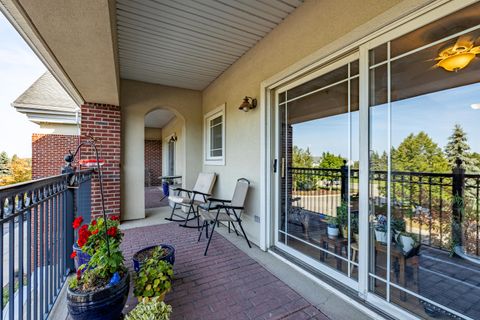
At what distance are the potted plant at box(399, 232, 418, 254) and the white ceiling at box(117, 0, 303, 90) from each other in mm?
2518

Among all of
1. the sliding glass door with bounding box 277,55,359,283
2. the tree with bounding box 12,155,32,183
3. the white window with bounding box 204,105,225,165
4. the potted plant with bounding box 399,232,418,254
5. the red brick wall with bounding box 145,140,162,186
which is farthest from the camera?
the red brick wall with bounding box 145,140,162,186

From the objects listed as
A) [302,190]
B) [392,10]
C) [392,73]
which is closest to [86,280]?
[302,190]

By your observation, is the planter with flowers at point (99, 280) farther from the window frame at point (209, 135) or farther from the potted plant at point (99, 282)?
the window frame at point (209, 135)

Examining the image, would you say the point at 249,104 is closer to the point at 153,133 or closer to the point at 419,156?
the point at 419,156

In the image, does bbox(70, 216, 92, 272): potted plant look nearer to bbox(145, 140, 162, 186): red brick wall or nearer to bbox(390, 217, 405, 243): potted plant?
bbox(390, 217, 405, 243): potted plant

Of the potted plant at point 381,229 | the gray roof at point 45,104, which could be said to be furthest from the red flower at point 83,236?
the gray roof at point 45,104

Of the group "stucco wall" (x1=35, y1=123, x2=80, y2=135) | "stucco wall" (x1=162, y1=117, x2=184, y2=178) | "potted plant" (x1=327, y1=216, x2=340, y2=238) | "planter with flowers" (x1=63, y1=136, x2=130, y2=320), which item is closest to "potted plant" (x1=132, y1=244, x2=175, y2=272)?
"planter with flowers" (x1=63, y1=136, x2=130, y2=320)

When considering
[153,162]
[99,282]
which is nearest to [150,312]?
[99,282]

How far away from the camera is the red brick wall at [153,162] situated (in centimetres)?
1099

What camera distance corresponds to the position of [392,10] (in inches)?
61.4

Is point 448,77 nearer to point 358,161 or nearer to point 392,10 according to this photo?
point 392,10

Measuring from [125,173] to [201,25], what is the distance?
316cm

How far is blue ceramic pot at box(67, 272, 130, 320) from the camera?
53.1 inches

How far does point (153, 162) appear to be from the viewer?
11.2 m
